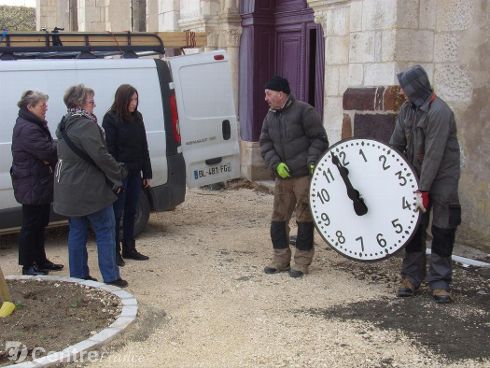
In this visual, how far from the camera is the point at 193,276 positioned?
5.77 meters

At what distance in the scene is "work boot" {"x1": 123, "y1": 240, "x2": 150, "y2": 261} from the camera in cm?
639

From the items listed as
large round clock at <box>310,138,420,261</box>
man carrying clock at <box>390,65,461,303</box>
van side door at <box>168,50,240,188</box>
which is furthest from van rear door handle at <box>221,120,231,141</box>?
man carrying clock at <box>390,65,461,303</box>

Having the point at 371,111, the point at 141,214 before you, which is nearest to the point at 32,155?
the point at 141,214

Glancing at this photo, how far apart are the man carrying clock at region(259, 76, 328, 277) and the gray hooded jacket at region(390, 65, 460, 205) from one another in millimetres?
835

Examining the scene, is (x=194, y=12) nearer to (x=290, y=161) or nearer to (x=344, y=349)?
(x=290, y=161)

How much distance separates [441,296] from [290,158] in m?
1.60

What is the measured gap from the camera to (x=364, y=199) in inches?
205

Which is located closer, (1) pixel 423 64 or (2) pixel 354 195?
(2) pixel 354 195

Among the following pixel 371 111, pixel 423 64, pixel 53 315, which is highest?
pixel 423 64

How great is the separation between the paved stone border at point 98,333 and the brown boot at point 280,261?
4.51ft

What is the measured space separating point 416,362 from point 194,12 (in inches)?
345

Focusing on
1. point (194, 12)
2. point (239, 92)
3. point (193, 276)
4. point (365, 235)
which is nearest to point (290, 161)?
point (365, 235)

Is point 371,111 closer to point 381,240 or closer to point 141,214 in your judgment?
point 381,240

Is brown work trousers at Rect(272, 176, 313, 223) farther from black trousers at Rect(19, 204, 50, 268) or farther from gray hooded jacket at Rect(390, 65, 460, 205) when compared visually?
black trousers at Rect(19, 204, 50, 268)
